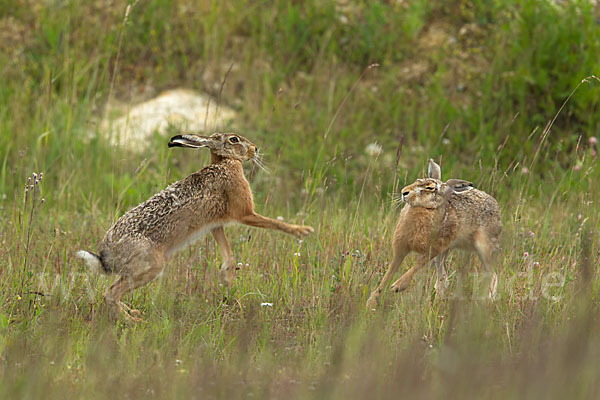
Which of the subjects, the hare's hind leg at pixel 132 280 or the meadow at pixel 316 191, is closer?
the meadow at pixel 316 191

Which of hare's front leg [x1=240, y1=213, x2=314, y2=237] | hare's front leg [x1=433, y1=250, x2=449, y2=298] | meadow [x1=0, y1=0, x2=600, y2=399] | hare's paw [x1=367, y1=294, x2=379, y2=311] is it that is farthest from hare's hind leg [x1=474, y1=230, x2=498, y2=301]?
hare's front leg [x1=240, y1=213, x2=314, y2=237]

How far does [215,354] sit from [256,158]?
2168 millimetres

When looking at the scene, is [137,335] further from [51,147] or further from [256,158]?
[51,147]

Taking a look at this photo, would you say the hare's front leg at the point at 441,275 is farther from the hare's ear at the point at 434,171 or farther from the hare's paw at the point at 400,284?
the hare's ear at the point at 434,171

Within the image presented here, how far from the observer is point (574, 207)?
786 centimetres

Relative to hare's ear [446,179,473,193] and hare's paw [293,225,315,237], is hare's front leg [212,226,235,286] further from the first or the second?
hare's ear [446,179,473,193]

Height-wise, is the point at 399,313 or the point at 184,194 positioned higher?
the point at 184,194

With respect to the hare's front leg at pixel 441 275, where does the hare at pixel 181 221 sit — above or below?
above

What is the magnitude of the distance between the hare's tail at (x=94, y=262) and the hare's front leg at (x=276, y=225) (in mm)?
1107

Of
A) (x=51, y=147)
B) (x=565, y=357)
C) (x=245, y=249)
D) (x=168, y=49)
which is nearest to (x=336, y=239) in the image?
(x=245, y=249)

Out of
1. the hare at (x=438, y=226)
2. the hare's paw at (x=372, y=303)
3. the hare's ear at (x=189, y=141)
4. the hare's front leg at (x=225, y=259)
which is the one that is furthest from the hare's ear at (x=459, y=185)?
the hare's ear at (x=189, y=141)

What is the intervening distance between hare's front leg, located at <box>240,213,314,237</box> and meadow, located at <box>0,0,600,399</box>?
0.97 feet

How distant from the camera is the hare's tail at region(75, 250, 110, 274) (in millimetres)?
5871

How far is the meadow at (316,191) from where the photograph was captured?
4551 millimetres
